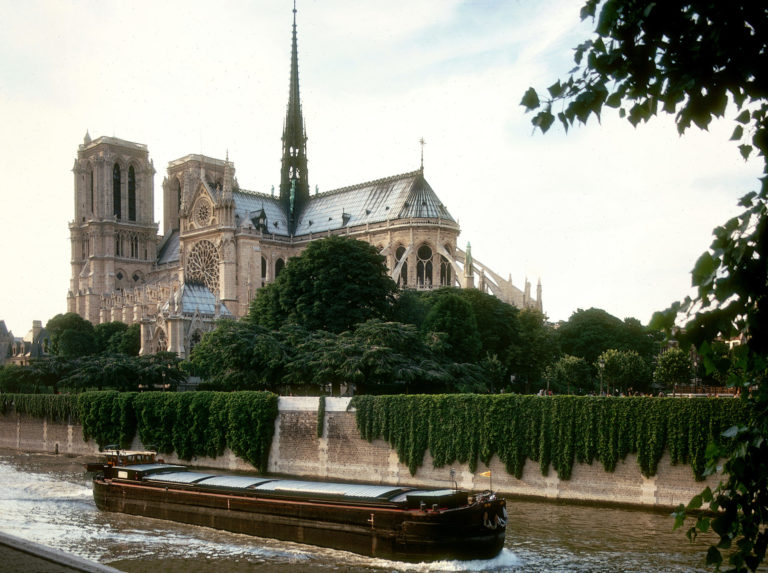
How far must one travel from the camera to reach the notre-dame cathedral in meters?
80.8

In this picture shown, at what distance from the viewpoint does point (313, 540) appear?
2572 cm

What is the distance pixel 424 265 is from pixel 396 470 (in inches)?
1865

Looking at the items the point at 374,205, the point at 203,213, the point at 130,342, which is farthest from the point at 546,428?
the point at 203,213

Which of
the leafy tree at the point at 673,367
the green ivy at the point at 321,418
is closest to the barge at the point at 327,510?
the green ivy at the point at 321,418

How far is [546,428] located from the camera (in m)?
32.6

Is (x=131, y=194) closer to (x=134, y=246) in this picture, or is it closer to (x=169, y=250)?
(x=134, y=246)

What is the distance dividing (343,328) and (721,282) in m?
45.2

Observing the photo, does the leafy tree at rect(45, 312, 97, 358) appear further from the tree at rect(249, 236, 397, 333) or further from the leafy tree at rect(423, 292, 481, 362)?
the leafy tree at rect(423, 292, 481, 362)

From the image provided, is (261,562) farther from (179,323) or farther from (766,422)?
(179,323)

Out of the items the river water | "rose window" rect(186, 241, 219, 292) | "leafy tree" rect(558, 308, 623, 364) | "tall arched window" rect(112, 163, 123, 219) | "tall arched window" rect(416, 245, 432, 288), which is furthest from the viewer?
"tall arched window" rect(112, 163, 123, 219)

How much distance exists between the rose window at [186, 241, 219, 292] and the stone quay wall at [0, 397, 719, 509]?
150ft

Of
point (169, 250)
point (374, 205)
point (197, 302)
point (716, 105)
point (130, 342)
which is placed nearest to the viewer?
point (716, 105)

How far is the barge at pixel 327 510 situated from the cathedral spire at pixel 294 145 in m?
73.3

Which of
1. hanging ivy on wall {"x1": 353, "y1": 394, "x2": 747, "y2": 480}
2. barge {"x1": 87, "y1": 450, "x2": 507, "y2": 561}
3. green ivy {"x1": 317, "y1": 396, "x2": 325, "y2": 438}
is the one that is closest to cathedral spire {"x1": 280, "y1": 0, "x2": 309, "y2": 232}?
green ivy {"x1": 317, "y1": 396, "x2": 325, "y2": 438}
